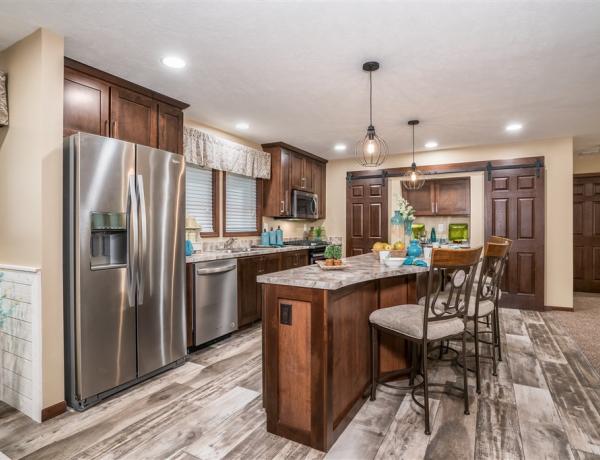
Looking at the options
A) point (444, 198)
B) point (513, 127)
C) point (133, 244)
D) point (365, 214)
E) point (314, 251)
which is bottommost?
point (314, 251)

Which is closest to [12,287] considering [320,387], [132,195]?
[132,195]

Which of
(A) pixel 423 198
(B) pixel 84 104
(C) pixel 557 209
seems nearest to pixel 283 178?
(A) pixel 423 198

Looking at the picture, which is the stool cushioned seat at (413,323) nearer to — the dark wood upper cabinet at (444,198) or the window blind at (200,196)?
the window blind at (200,196)

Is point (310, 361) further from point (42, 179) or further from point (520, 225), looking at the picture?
point (520, 225)

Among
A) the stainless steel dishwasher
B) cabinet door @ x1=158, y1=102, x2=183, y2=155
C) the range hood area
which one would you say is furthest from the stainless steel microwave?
the range hood area

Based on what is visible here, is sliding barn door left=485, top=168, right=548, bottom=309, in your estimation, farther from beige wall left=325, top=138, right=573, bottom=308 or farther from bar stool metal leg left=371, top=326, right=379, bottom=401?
bar stool metal leg left=371, top=326, right=379, bottom=401

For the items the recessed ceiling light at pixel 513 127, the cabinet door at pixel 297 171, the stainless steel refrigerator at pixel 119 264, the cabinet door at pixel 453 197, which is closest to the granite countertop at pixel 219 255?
the stainless steel refrigerator at pixel 119 264

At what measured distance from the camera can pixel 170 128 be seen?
135 inches

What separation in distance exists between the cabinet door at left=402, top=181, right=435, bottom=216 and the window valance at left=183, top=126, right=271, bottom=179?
2695mm

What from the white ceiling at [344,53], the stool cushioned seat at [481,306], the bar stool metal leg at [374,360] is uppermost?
the white ceiling at [344,53]

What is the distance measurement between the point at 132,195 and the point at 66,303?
0.88 metres

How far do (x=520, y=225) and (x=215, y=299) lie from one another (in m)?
4.57

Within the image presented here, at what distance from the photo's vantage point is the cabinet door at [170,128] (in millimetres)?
Answer: 3342

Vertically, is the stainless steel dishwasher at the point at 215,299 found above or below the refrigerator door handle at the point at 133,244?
below
